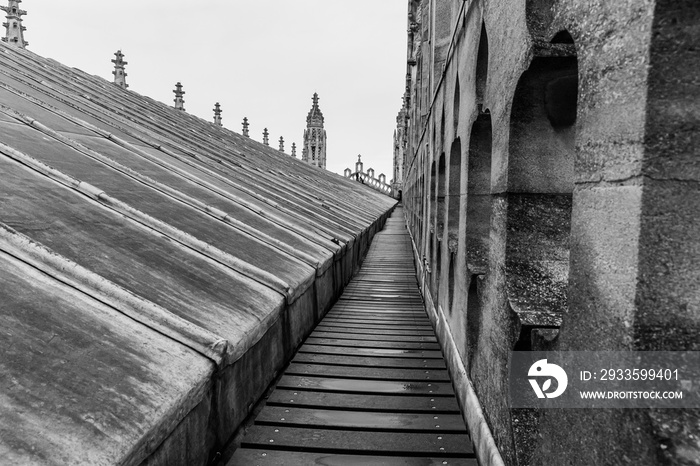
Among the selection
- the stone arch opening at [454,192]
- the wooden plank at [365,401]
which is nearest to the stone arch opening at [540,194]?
the wooden plank at [365,401]

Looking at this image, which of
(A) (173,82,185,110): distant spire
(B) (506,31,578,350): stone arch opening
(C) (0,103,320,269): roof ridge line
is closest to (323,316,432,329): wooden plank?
(C) (0,103,320,269): roof ridge line

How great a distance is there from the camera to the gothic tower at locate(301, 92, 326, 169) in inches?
2398

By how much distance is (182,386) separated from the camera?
1.63 meters

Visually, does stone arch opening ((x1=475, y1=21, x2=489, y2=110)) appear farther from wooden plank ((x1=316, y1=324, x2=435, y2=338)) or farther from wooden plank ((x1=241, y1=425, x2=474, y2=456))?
wooden plank ((x1=316, y1=324, x2=435, y2=338))

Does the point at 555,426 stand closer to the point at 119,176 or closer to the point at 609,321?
the point at 609,321

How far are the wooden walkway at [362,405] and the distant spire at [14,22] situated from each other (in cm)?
2857

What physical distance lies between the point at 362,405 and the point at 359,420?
0.21 metres

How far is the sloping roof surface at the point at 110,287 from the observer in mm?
1291

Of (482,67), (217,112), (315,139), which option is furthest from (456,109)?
(315,139)

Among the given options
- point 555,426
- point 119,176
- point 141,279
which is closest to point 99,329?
point 141,279

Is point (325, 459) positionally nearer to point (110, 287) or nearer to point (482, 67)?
point (110, 287)

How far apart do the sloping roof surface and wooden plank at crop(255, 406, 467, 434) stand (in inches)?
28.1

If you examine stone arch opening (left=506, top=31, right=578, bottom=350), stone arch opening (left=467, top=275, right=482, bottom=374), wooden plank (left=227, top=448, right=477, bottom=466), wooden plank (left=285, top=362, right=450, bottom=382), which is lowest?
wooden plank (left=227, top=448, right=477, bottom=466)

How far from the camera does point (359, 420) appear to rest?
9.73 ft
